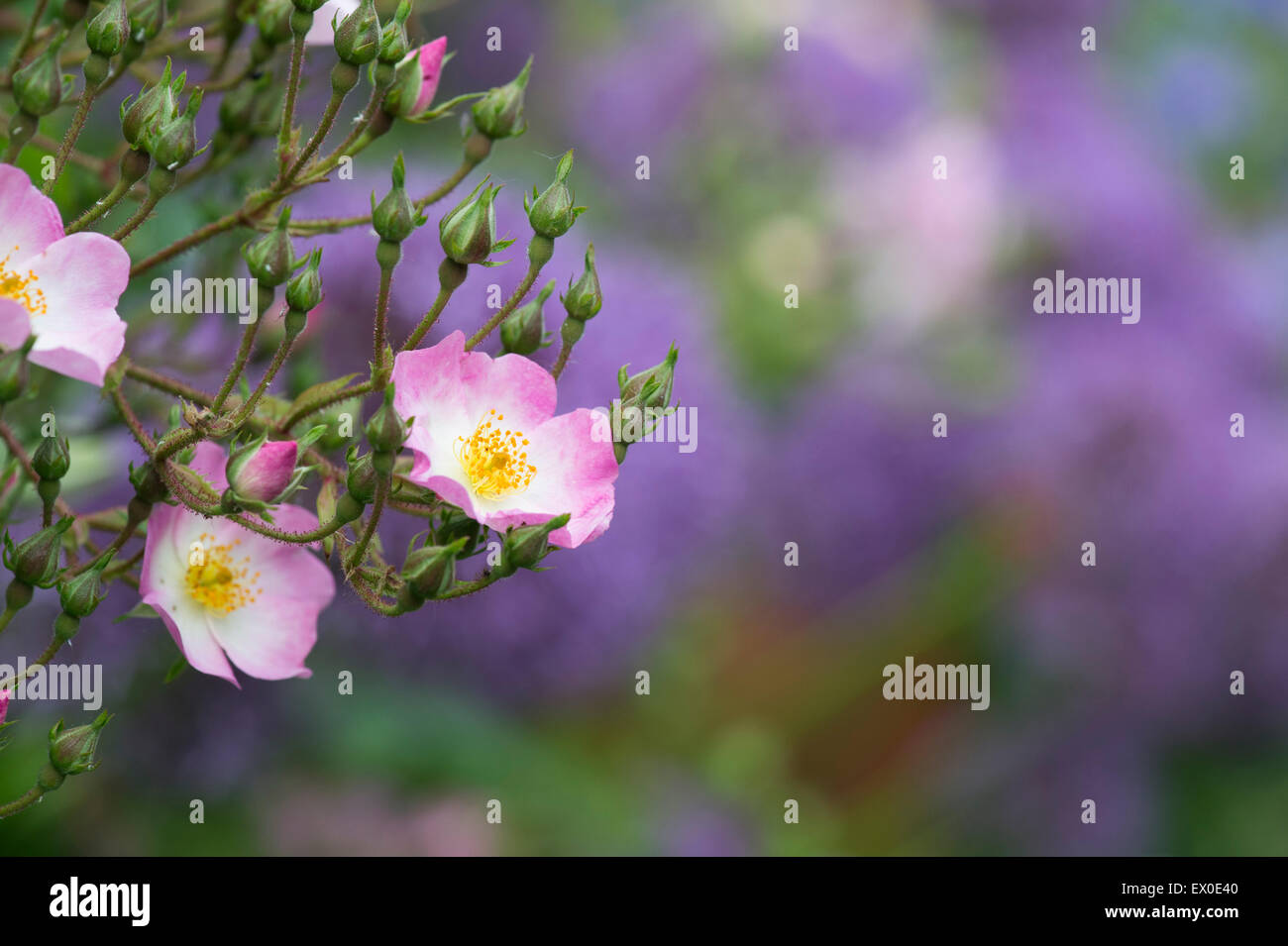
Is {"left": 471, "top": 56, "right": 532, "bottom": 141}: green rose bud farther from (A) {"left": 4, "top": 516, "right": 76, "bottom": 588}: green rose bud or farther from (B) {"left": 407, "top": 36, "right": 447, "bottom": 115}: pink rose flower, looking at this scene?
(A) {"left": 4, "top": 516, "right": 76, "bottom": 588}: green rose bud

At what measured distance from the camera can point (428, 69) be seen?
311mm

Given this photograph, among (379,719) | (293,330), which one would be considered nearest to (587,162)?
(379,719)

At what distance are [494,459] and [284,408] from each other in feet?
0.17

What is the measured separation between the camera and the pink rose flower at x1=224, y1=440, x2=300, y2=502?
0.25m

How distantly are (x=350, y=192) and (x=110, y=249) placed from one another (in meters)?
0.35

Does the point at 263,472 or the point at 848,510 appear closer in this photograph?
the point at 263,472

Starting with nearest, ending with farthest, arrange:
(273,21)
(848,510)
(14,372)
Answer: (14,372) → (273,21) → (848,510)

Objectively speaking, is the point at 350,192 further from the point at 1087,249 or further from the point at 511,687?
the point at 1087,249

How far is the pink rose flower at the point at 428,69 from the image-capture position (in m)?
0.31

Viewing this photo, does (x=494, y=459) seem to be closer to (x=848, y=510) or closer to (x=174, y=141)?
(x=174, y=141)

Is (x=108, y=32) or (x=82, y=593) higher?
(x=108, y=32)

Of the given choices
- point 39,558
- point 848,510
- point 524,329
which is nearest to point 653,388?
point 524,329

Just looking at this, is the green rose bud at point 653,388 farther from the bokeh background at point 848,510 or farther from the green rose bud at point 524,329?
the bokeh background at point 848,510
